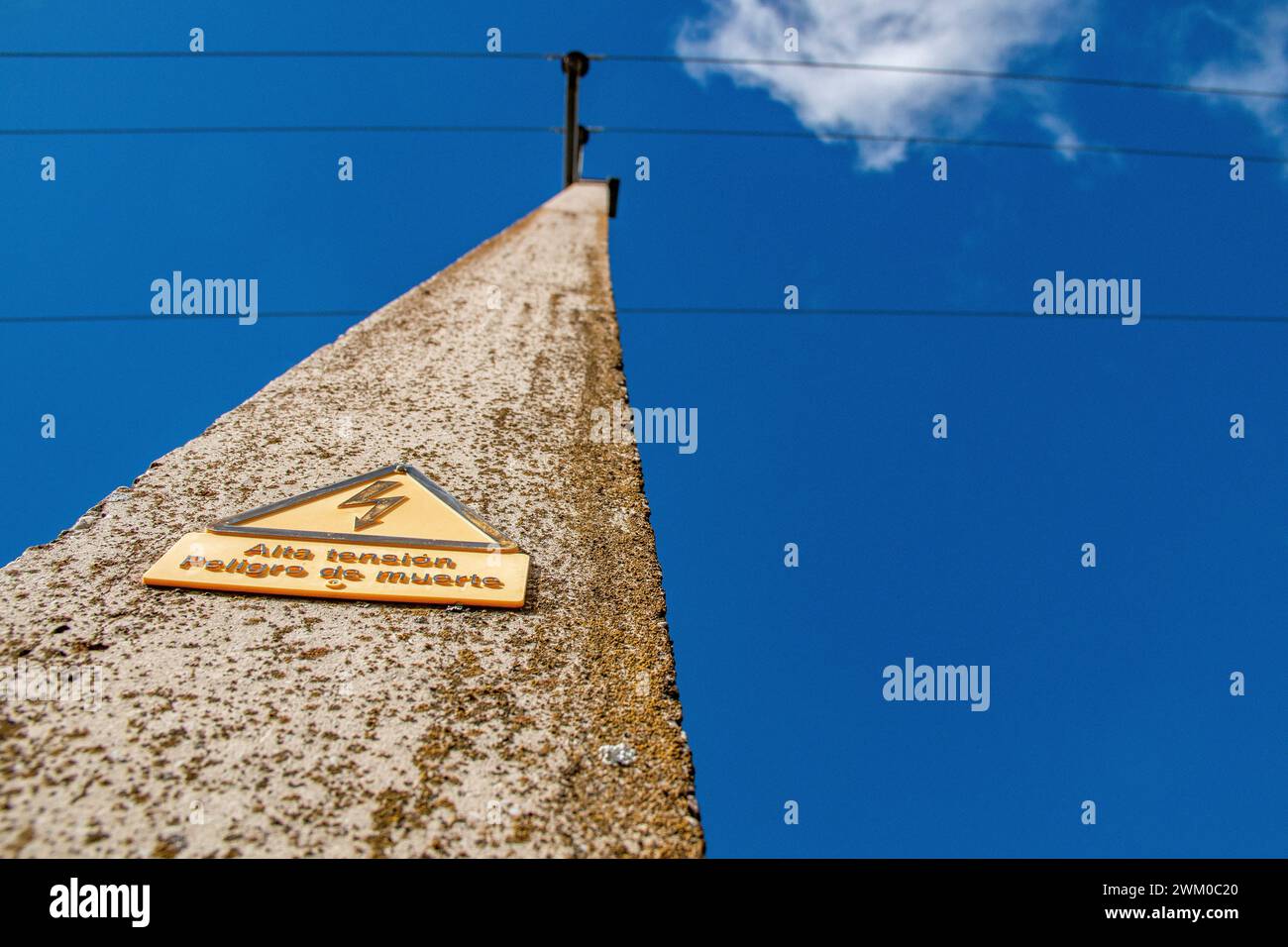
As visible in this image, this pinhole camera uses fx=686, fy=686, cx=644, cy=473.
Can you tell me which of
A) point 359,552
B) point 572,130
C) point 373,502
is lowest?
point 359,552

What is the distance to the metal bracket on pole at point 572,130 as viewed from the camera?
786 centimetres

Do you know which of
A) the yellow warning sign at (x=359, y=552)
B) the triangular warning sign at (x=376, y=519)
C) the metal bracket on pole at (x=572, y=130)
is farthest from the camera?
the metal bracket on pole at (x=572, y=130)

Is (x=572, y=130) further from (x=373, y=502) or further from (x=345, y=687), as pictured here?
(x=345, y=687)

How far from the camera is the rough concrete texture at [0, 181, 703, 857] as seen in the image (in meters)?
1.05

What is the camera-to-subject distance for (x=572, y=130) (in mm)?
8266

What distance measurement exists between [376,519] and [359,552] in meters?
0.12

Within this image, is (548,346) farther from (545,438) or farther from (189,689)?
(189,689)
